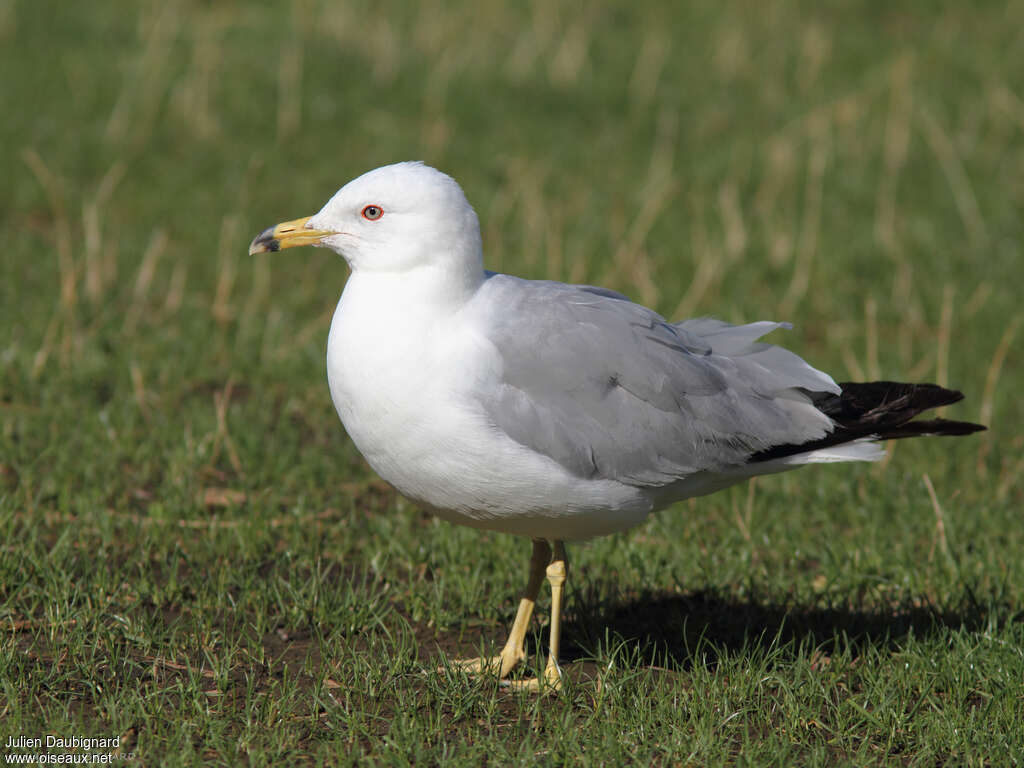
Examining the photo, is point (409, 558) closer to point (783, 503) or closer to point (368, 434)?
→ point (368, 434)

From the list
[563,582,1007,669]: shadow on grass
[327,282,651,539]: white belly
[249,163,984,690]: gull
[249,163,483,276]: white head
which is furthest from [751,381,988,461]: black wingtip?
[249,163,483,276]: white head

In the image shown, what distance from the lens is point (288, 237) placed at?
4.66m

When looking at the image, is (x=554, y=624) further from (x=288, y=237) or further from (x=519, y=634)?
(x=288, y=237)

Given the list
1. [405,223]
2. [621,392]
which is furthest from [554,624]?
[405,223]

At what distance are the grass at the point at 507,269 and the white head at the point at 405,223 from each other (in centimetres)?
144

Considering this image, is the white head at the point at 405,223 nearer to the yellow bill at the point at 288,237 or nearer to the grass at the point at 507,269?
the yellow bill at the point at 288,237

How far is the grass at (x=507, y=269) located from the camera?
4.41 metres

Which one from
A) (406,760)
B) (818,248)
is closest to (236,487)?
(406,760)

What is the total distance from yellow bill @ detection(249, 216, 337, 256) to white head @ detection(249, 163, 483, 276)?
0.08 meters

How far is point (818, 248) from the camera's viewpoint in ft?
30.5

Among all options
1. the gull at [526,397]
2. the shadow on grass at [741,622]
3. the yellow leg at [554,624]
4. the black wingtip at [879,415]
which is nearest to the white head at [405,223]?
the gull at [526,397]

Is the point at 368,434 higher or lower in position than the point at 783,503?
higher

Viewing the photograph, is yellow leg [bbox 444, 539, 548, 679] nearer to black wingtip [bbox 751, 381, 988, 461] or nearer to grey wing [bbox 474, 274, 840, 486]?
grey wing [bbox 474, 274, 840, 486]

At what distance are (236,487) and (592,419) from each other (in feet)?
7.66
